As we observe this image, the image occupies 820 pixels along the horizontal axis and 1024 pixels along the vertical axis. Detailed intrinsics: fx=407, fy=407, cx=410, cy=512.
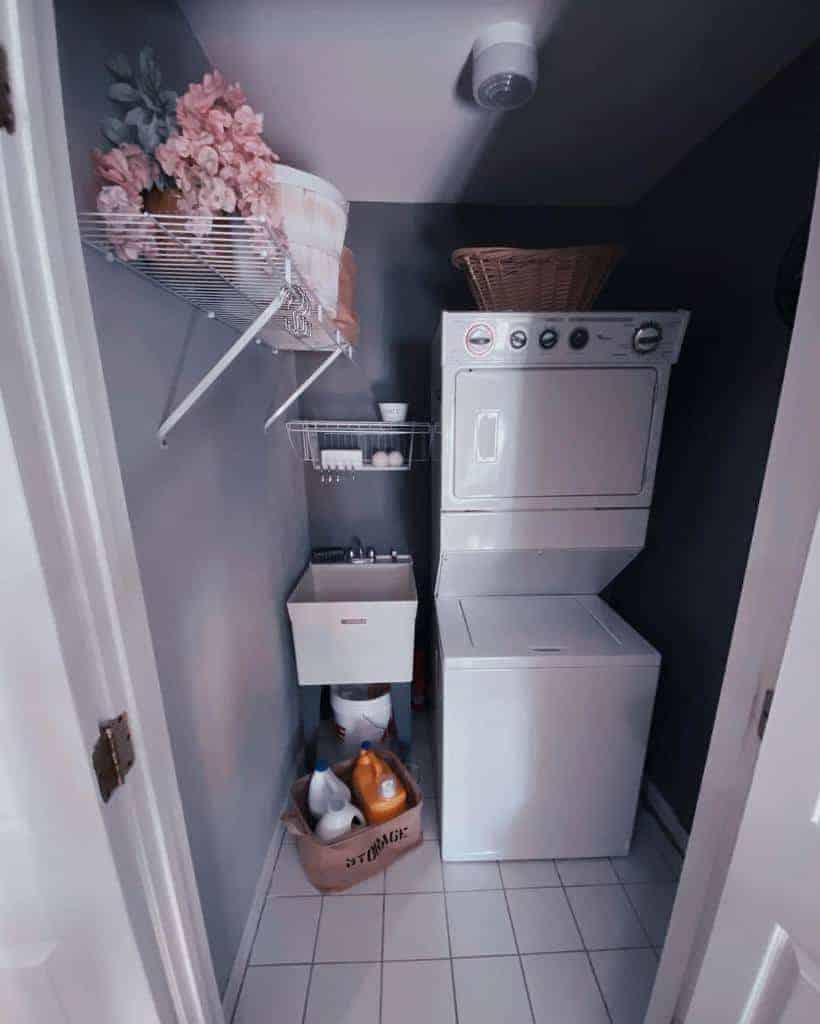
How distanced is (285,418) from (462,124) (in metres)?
1.46

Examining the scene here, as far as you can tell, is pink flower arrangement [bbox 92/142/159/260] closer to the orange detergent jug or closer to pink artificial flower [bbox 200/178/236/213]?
pink artificial flower [bbox 200/178/236/213]

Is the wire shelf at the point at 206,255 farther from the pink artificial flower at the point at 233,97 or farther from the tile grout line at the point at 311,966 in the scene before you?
the tile grout line at the point at 311,966

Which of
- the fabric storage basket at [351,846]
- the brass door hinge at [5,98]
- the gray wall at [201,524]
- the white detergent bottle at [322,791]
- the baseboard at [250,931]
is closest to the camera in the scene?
the brass door hinge at [5,98]

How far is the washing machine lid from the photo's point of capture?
1570 mm

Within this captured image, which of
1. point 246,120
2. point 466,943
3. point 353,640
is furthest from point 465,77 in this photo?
point 466,943

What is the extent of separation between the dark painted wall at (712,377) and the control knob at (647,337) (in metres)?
0.34

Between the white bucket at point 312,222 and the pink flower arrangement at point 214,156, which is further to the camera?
the white bucket at point 312,222

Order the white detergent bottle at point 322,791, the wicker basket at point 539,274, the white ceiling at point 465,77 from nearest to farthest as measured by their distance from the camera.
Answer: the white ceiling at point 465,77 < the wicker basket at point 539,274 < the white detergent bottle at point 322,791

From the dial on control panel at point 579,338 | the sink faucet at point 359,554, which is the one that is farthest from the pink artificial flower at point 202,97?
the sink faucet at point 359,554

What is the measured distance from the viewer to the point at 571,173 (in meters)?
1.94

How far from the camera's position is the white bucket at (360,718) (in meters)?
2.15

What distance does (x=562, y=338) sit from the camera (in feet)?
4.99

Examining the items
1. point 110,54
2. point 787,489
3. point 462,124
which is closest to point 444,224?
point 462,124

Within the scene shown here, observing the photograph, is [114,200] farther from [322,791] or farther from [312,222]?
[322,791]
